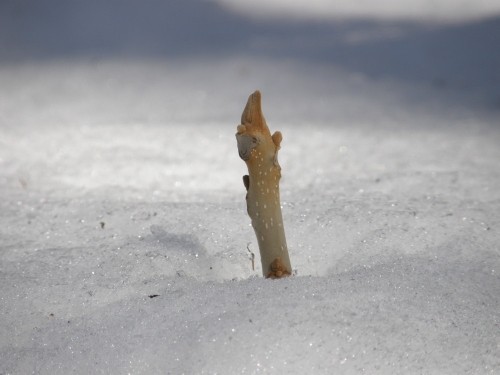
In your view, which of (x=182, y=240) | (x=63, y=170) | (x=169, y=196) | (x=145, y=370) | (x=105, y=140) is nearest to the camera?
(x=145, y=370)

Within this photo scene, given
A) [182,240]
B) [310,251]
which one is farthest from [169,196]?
[310,251]

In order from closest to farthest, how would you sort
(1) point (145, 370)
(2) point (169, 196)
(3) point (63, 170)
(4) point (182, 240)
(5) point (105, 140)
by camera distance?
(1) point (145, 370) → (4) point (182, 240) → (2) point (169, 196) → (3) point (63, 170) → (5) point (105, 140)

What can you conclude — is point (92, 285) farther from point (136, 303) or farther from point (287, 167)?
point (287, 167)

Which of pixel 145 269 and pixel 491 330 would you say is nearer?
pixel 491 330

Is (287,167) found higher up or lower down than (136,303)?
higher up

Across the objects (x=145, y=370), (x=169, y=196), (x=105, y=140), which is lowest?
(x=145, y=370)

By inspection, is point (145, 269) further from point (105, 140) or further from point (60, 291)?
point (105, 140)

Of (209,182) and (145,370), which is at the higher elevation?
(209,182)

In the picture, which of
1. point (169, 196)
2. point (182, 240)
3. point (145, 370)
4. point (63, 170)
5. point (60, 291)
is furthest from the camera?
point (63, 170)

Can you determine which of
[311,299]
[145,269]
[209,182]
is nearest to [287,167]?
[209,182]
